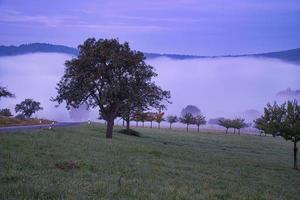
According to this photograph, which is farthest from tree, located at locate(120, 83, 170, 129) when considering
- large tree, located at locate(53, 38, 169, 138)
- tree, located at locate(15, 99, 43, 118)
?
tree, located at locate(15, 99, 43, 118)

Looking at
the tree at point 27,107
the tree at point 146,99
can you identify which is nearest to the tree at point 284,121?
the tree at point 146,99

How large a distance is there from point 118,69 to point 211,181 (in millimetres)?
34979

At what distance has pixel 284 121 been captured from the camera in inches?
1969

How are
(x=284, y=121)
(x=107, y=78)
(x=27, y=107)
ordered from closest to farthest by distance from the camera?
(x=284, y=121) < (x=107, y=78) < (x=27, y=107)

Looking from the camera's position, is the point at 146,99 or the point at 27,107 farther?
the point at 27,107

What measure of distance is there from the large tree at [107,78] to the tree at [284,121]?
50.0 ft

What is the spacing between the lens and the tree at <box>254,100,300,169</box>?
49344mm

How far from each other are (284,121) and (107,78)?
21.7 metres

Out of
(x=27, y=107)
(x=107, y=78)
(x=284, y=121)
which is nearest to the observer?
(x=284, y=121)

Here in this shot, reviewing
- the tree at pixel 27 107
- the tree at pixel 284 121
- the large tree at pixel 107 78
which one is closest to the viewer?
the tree at pixel 284 121

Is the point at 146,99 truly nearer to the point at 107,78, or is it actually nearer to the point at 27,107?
the point at 107,78

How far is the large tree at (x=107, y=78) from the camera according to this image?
56031 mm

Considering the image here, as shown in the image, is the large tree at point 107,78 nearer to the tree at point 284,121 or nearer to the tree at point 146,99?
the tree at point 146,99

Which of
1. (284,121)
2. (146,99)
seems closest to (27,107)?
(146,99)
